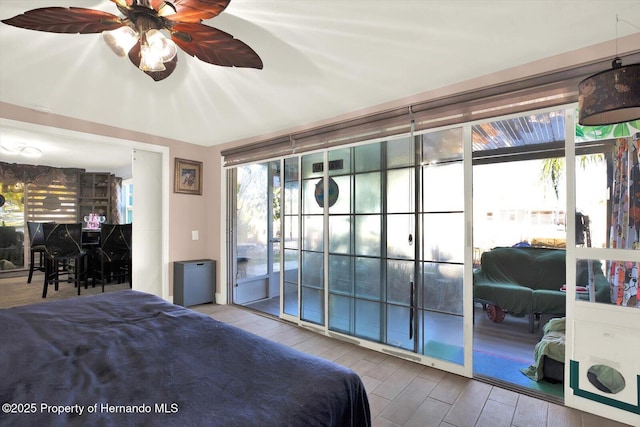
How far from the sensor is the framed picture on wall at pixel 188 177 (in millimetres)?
4430

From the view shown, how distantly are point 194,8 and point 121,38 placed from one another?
470 mm

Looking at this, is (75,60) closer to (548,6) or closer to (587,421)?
(548,6)

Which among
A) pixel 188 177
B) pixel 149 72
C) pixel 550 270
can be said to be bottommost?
pixel 550 270

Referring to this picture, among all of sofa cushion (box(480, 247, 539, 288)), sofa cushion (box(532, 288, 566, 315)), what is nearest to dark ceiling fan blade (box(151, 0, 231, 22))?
sofa cushion (box(532, 288, 566, 315))

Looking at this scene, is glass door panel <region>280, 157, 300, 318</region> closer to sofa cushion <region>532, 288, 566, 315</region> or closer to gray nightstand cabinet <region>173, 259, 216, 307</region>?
gray nightstand cabinet <region>173, 259, 216, 307</region>

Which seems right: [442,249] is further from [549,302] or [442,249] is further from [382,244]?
[549,302]

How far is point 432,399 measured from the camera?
7.17ft

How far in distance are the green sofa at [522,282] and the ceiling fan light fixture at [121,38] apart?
4.29m

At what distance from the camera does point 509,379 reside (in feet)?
8.32

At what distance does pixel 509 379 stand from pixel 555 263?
233 cm

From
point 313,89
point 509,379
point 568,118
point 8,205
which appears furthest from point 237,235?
point 8,205

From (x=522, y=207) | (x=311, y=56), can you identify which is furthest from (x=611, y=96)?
(x=522, y=207)

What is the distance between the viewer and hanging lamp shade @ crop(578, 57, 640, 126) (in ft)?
5.08

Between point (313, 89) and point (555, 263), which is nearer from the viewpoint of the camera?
point (313, 89)
